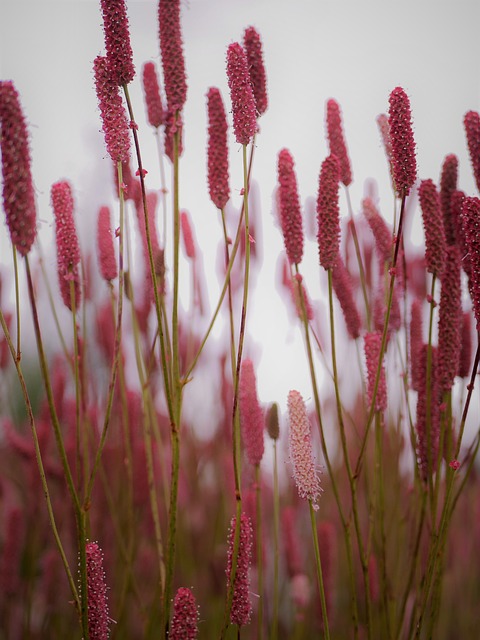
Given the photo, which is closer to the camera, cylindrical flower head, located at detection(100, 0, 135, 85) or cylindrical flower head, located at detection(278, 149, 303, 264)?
cylindrical flower head, located at detection(100, 0, 135, 85)

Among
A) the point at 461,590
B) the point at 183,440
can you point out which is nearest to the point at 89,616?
the point at 183,440

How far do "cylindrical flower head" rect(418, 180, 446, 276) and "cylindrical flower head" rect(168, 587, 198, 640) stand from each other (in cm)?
45

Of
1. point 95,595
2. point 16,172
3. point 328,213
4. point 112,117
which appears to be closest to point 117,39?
point 112,117

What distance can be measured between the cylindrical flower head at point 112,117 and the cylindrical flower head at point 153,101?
14cm

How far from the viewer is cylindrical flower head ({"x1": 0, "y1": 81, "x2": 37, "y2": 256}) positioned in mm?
521

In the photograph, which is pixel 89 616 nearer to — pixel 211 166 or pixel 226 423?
pixel 211 166

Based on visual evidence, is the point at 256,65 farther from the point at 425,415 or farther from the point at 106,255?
the point at 425,415

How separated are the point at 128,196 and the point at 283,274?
1.36ft

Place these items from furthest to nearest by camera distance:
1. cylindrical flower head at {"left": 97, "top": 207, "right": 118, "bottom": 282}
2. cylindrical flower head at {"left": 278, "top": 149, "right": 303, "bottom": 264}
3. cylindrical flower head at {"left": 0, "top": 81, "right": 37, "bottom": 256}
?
cylindrical flower head at {"left": 97, "top": 207, "right": 118, "bottom": 282}
cylindrical flower head at {"left": 278, "top": 149, "right": 303, "bottom": 264}
cylindrical flower head at {"left": 0, "top": 81, "right": 37, "bottom": 256}

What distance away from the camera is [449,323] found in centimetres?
74

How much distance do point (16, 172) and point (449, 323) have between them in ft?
1.63

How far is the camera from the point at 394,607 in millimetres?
927

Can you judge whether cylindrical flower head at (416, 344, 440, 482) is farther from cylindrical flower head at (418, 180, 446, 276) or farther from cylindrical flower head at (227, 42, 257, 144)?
cylindrical flower head at (227, 42, 257, 144)

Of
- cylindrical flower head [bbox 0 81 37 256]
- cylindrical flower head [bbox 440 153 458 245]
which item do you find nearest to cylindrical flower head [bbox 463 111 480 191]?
cylindrical flower head [bbox 440 153 458 245]
